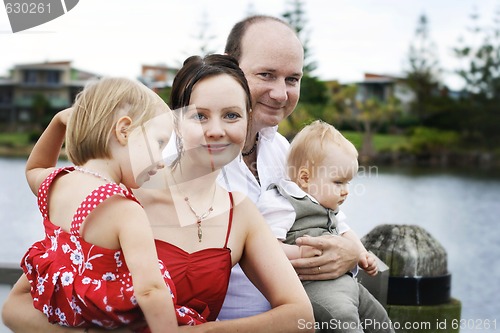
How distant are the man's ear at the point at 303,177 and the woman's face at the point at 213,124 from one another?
0.60 meters

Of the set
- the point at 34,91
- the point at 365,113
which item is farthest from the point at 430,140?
the point at 34,91

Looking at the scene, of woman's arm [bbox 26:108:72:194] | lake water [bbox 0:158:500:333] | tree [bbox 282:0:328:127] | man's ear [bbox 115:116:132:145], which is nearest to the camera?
man's ear [bbox 115:116:132:145]

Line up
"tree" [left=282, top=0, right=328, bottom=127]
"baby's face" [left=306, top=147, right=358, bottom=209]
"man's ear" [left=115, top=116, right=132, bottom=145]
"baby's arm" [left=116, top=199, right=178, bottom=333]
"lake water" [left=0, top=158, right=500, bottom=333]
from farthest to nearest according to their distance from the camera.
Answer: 1. "tree" [left=282, top=0, right=328, bottom=127]
2. "lake water" [left=0, top=158, right=500, bottom=333]
3. "baby's face" [left=306, top=147, right=358, bottom=209]
4. "man's ear" [left=115, top=116, right=132, bottom=145]
5. "baby's arm" [left=116, top=199, right=178, bottom=333]

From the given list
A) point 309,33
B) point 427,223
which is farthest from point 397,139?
point 427,223

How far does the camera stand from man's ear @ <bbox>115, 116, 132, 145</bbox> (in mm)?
1764

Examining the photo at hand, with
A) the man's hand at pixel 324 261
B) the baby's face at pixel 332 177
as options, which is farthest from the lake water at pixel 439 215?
the man's hand at pixel 324 261

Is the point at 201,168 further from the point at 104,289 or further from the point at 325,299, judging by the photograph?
the point at 325,299

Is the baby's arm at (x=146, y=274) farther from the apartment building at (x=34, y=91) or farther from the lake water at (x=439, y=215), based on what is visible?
the apartment building at (x=34, y=91)

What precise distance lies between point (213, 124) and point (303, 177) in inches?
27.6

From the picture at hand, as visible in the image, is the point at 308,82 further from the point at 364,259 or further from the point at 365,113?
the point at 364,259

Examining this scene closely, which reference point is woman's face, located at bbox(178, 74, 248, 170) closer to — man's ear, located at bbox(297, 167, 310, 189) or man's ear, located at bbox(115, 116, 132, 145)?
man's ear, located at bbox(115, 116, 132, 145)

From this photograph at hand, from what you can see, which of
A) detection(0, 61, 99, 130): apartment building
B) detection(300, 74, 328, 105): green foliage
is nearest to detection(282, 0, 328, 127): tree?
detection(300, 74, 328, 105): green foliage

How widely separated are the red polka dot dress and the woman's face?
1.06ft

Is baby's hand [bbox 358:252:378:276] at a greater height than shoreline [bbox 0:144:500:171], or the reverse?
baby's hand [bbox 358:252:378:276]
